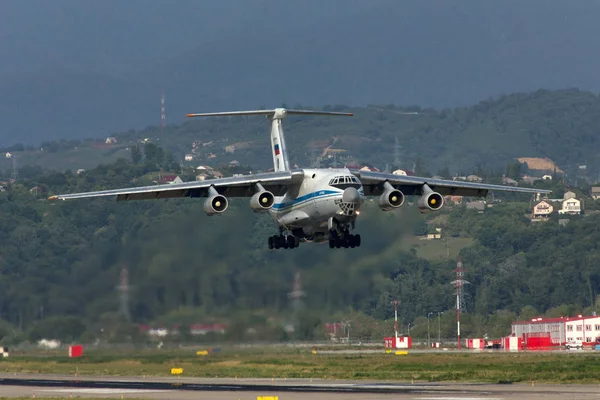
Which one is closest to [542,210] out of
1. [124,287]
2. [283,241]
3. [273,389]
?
[283,241]

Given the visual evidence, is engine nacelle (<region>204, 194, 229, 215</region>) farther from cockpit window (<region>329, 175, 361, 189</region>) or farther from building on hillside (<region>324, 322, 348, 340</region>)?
building on hillside (<region>324, 322, 348, 340</region>)

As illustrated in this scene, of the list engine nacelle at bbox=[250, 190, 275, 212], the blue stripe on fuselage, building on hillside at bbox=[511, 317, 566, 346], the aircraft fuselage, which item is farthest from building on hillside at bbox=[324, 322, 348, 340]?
building on hillside at bbox=[511, 317, 566, 346]

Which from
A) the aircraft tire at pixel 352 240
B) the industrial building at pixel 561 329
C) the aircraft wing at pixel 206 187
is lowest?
the industrial building at pixel 561 329

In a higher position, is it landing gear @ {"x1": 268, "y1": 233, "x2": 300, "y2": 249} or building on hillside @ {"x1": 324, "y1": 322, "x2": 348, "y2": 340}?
landing gear @ {"x1": 268, "y1": 233, "x2": 300, "y2": 249}

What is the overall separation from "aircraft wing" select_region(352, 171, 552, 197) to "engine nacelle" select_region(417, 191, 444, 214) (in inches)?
35.4

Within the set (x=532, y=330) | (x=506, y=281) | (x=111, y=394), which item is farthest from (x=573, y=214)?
(x=111, y=394)

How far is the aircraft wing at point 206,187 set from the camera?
55.2 meters

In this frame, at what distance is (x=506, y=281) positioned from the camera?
117m

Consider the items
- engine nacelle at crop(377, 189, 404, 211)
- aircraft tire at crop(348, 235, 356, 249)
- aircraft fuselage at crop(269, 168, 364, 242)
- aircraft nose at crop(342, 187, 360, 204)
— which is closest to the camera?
aircraft nose at crop(342, 187, 360, 204)

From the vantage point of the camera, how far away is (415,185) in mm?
57875

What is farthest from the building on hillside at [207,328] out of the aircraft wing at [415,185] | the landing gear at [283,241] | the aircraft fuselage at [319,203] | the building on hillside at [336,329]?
the aircraft wing at [415,185]

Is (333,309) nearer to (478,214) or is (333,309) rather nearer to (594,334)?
(594,334)

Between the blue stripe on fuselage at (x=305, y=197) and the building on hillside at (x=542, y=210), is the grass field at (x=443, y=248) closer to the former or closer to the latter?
the blue stripe on fuselage at (x=305, y=197)

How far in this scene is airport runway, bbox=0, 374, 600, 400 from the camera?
46.8 meters
